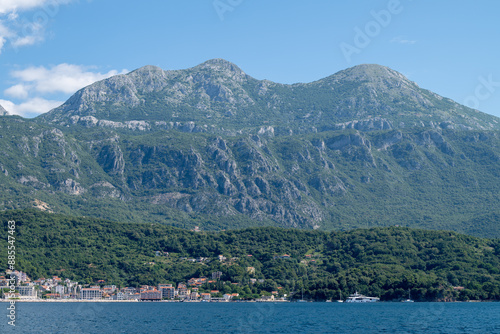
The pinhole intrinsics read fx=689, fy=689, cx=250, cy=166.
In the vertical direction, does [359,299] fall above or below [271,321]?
below

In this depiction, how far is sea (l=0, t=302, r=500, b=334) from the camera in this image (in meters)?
115

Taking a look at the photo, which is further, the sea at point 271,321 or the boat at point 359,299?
the boat at point 359,299

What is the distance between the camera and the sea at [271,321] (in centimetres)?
Answer: 11519

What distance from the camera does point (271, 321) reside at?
134 m

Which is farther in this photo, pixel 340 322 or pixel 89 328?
pixel 340 322

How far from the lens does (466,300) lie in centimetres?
18900

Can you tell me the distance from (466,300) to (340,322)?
73075 millimetres

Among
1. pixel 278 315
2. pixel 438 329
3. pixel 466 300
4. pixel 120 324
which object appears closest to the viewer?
pixel 438 329

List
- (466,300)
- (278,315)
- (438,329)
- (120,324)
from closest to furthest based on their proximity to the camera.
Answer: (438,329), (120,324), (278,315), (466,300)

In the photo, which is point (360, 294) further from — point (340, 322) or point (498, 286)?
point (340, 322)

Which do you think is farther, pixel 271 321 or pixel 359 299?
pixel 359 299

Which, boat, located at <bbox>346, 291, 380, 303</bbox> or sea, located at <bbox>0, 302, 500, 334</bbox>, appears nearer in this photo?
sea, located at <bbox>0, 302, 500, 334</bbox>

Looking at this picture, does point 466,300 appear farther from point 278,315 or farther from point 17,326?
point 17,326

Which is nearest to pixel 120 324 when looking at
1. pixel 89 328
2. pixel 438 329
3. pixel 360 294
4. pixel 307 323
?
pixel 89 328
